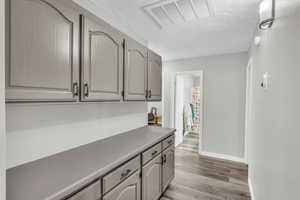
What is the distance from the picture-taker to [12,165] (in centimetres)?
101

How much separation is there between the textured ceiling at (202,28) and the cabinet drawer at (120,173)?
65.0 inches

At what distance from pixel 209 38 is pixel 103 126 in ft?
7.24

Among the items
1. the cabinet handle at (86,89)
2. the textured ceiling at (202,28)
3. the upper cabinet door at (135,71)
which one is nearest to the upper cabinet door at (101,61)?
the cabinet handle at (86,89)

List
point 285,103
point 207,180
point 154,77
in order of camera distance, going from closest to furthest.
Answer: point 285,103, point 154,77, point 207,180

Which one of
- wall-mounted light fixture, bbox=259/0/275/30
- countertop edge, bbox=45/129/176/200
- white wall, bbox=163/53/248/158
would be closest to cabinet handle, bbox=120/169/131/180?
countertop edge, bbox=45/129/176/200

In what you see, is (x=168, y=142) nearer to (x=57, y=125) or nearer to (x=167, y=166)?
(x=167, y=166)

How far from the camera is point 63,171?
973 millimetres

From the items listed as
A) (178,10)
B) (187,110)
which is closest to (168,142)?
(178,10)

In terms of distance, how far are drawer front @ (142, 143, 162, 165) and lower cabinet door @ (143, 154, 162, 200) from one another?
2.0 inches

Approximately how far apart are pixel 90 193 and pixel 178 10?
193 centimetres

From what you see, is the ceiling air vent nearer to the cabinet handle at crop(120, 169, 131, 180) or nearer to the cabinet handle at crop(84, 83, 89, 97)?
the cabinet handle at crop(84, 83, 89, 97)

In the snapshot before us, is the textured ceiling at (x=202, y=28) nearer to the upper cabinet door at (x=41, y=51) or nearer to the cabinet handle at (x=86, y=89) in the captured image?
the upper cabinet door at (x=41, y=51)

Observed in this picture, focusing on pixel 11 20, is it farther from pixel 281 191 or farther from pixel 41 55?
pixel 281 191

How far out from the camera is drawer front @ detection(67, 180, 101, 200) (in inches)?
33.5
